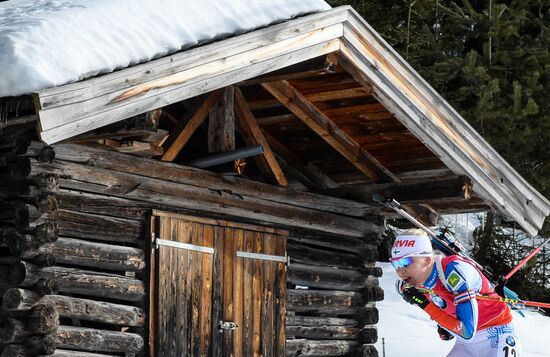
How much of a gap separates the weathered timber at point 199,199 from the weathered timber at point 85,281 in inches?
29.4

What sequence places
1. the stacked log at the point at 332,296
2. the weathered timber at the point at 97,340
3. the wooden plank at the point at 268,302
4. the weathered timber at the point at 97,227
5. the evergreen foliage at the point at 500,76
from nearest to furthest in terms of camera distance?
the weathered timber at the point at 97,340 → the weathered timber at the point at 97,227 → the wooden plank at the point at 268,302 → the stacked log at the point at 332,296 → the evergreen foliage at the point at 500,76

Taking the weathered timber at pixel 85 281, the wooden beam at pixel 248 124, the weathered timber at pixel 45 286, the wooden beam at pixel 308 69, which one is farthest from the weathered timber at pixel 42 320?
the wooden beam at pixel 248 124

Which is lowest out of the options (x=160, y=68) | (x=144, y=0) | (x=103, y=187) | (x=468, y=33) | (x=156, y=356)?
(x=156, y=356)

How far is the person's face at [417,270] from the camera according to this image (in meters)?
8.05

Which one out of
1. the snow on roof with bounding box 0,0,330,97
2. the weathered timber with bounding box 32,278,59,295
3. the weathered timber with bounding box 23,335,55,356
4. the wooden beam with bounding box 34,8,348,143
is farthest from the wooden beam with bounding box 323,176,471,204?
the weathered timber with bounding box 23,335,55,356

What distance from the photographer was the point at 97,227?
32.1 ft

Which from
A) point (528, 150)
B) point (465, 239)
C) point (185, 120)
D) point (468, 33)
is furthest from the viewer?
point (465, 239)

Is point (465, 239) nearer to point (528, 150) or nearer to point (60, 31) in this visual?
point (528, 150)

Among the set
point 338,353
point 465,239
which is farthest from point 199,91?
point 465,239

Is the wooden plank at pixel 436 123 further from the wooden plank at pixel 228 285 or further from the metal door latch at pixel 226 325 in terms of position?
the metal door latch at pixel 226 325

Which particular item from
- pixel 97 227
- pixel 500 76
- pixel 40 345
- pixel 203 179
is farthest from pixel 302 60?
pixel 500 76

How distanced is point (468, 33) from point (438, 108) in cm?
1128

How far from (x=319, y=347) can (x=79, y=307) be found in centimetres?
363

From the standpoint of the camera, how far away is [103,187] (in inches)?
386
